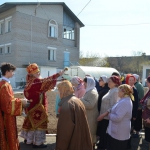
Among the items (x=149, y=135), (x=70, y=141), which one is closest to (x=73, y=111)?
(x=70, y=141)

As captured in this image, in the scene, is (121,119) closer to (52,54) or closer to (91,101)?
(91,101)

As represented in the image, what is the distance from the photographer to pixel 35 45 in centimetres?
2477

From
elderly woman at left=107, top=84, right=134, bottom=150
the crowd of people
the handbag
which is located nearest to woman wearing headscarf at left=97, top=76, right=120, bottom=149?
the crowd of people

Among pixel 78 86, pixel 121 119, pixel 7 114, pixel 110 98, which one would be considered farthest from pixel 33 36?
pixel 121 119

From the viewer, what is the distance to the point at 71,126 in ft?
9.13

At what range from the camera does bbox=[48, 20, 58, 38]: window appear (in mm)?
26250

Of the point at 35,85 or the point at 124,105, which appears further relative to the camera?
Result: the point at 35,85

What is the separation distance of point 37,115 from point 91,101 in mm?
1277

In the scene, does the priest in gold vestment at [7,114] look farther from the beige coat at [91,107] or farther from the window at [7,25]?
the window at [7,25]

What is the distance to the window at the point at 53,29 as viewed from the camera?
86.1 ft

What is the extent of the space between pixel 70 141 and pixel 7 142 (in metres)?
1.11

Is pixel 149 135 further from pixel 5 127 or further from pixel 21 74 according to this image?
pixel 21 74

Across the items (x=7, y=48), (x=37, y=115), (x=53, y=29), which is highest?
(x=53, y=29)

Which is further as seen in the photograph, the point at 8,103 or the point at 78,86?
the point at 78,86
